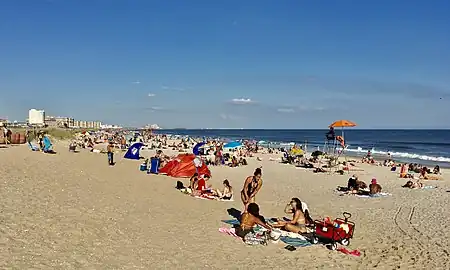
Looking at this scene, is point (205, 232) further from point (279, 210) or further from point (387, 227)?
point (387, 227)

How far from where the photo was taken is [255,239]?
7746mm

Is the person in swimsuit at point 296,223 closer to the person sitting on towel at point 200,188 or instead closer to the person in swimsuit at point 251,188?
the person in swimsuit at point 251,188

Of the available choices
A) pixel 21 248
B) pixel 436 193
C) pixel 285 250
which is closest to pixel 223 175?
pixel 436 193

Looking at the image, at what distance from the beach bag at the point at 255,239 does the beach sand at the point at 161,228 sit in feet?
0.48

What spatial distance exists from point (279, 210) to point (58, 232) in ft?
20.9

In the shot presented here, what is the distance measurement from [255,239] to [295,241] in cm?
83

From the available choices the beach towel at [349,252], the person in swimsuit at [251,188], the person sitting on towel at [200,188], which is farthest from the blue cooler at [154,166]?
the beach towel at [349,252]

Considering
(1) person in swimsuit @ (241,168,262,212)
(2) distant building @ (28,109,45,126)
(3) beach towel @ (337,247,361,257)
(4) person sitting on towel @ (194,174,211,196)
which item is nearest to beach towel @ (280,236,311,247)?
(3) beach towel @ (337,247,361,257)

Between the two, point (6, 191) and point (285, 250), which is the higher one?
point (6, 191)

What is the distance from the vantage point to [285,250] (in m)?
7.39

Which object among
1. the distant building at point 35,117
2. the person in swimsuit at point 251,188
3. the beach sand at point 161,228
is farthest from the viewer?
the distant building at point 35,117

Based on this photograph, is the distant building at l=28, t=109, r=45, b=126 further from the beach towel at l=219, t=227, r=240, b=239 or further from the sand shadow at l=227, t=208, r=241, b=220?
the beach towel at l=219, t=227, r=240, b=239

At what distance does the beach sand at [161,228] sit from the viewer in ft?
20.0

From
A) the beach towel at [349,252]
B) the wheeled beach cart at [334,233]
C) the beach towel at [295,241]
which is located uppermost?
the wheeled beach cart at [334,233]
